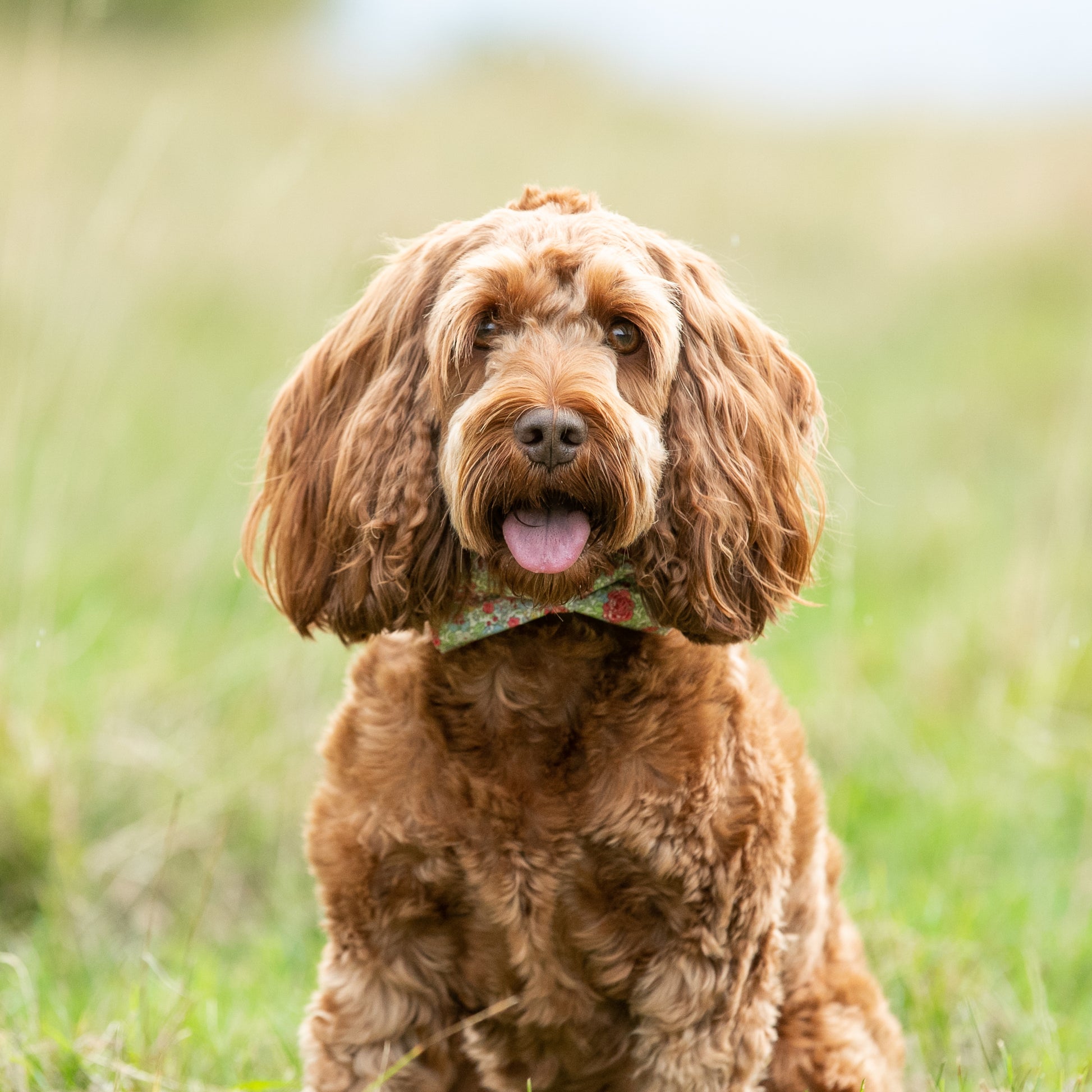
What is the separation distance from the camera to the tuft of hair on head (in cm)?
288

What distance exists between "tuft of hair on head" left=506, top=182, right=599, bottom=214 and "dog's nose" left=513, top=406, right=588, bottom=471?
0.58 meters

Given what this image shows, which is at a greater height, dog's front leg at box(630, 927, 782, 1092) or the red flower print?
the red flower print

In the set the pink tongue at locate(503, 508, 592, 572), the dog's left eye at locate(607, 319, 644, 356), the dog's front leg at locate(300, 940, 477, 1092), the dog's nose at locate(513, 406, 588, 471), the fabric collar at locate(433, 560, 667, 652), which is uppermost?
the dog's left eye at locate(607, 319, 644, 356)

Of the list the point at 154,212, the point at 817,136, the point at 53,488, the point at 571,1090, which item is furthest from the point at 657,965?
the point at 817,136

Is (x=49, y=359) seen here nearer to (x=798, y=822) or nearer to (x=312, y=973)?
(x=312, y=973)

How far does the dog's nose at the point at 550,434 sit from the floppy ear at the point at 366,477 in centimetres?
38

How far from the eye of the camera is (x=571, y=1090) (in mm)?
2953

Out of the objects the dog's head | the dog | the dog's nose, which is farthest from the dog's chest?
the dog's nose

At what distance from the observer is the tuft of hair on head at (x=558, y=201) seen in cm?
288

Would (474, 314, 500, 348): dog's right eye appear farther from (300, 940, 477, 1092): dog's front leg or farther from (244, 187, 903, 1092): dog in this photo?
(300, 940, 477, 1092): dog's front leg

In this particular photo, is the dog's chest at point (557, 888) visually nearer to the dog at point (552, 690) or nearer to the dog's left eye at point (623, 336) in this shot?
the dog at point (552, 690)

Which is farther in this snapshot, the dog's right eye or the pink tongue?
the dog's right eye

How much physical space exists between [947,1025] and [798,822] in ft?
3.26

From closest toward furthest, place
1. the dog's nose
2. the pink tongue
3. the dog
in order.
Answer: the dog's nose → the pink tongue → the dog
